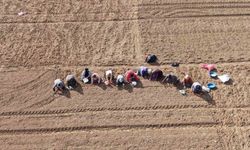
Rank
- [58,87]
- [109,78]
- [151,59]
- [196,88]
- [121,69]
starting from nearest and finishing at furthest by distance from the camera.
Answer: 1. [196,88]
2. [58,87]
3. [109,78]
4. [121,69]
5. [151,59]

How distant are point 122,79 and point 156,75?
3.04 feet

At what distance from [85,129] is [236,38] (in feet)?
18.2

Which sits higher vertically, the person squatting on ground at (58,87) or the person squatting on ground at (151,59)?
the person squatting on ground at (151,59)

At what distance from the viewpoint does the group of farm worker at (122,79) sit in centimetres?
1168

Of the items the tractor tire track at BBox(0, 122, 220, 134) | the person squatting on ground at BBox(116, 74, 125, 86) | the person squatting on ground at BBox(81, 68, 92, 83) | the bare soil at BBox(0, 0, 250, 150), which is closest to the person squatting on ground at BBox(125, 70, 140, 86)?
the person squatting on ground at BBox(116, 74, 125, 86)

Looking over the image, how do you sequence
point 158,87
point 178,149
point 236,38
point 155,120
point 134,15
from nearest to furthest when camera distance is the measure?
point 178,149 → point 155,120 → point 158,87 → point 236,38 → point 134,15

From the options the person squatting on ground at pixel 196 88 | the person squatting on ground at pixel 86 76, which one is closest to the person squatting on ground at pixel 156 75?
the person squatting on ground at pixel 196 88

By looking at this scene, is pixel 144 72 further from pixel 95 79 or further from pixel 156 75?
pixel 95 79

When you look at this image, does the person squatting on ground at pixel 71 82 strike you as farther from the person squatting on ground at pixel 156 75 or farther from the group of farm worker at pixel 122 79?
the person squatting on ground at pixel 156 75

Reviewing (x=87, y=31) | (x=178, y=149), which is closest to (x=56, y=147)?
(x=178, y=149)

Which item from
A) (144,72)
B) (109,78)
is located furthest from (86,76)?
(144,72)

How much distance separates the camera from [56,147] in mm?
10312

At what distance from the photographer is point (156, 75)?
38.9 ft

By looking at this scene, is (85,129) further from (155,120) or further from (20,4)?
(20,4)
